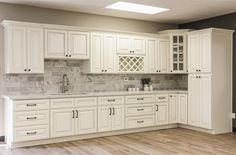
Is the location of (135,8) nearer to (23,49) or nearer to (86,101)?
(86,101)

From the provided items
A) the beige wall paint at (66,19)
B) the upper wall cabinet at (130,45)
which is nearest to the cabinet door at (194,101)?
the upper wall cabinet at (130,45)

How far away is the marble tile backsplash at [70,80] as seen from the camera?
207 inches

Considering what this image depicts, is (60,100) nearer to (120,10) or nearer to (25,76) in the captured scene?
(25,76)

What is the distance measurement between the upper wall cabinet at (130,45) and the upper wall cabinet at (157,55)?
170mm

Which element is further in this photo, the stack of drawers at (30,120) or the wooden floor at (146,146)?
the stack of drawers at (30,120)

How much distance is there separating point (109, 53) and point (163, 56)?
4.80 ft

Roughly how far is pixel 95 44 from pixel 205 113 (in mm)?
2706

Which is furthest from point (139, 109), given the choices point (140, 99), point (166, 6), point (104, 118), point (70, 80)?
point (166, 6)

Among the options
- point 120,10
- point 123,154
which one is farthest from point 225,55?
point 123,154

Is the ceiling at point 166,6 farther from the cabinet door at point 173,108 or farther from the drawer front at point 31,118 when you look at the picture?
the drawer front at point 31,118

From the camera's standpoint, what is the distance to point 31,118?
15.9 ft

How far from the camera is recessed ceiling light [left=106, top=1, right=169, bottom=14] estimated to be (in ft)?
17.5

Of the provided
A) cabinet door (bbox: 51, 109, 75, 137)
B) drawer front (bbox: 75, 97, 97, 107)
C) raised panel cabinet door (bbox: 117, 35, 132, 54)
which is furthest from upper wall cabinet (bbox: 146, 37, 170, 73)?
cabinet door (bbox: 51, 109, 75, 137)

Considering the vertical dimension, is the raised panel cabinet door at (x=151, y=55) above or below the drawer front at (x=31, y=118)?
above
